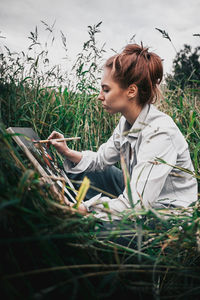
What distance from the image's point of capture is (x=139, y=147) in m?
1.28

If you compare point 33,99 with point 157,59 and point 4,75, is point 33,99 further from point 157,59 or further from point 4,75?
point 157,59

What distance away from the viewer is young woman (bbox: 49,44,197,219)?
105cm

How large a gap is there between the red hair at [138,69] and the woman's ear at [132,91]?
0.02m

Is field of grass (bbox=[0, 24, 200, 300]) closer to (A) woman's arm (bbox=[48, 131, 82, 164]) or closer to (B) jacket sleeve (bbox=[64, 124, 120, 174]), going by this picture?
(A) woman's arm (bbox=[48, 131, 82, 164])

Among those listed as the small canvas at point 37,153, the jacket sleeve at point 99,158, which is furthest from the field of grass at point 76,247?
the jacket sleeve at point 99,158

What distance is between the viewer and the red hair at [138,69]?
1.33 m

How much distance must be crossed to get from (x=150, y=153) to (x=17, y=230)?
0.75 metres

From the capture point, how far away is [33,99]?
171 centimetres

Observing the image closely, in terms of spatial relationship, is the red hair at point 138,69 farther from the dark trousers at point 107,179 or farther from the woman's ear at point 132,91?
the dark trousers at point 107,179

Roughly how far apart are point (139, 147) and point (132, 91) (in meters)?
0.37

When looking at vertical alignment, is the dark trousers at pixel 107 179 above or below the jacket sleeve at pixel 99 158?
below

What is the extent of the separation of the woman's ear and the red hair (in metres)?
0.02

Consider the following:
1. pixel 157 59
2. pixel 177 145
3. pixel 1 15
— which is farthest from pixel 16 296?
pixel 1 15

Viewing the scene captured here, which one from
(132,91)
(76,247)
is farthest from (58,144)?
(76,247)
